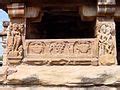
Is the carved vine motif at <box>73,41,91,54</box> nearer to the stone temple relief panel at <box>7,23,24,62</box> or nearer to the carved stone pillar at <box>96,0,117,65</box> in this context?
the carved stone pillar at <box>96,0,117,65</box>

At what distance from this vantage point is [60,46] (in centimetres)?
563

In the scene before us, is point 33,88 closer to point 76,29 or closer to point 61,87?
point 61,87

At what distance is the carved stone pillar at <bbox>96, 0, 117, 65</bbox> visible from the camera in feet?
17.7

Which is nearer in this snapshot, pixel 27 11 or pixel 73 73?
pixel 73 73

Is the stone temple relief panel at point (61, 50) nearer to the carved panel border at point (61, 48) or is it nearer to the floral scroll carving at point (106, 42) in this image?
the carved panel border at point (61, 48)

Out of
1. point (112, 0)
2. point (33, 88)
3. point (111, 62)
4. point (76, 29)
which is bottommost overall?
point (33, 88)

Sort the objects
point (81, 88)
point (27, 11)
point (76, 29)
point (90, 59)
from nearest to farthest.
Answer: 1. point (81, 88)
2. point (90, 59)
3. point (27, 11)
4. point (76, 29)

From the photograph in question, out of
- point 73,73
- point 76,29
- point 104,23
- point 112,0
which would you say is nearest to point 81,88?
point 73,73

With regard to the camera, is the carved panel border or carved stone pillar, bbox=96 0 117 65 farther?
the carved panel border

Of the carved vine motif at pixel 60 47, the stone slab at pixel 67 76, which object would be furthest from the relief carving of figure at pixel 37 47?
the stone slab at pixel 67 76

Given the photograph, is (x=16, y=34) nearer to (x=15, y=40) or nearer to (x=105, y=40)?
(x=15, y=40)

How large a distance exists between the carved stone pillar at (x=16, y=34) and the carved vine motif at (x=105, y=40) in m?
1.54

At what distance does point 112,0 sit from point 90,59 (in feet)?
4.01

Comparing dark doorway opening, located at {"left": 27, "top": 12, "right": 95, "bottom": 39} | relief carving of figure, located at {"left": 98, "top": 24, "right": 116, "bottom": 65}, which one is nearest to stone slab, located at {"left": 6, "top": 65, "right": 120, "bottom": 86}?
relief carving of figure, located at {"left": 98, "top": 24, "right": 116, "bottom": 65}
